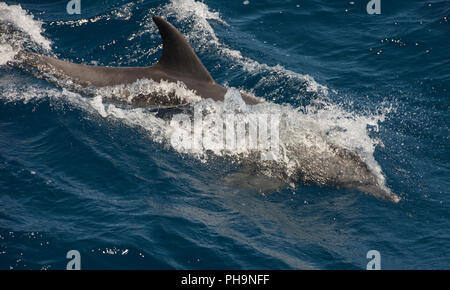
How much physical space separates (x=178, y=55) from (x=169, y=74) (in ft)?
1.52

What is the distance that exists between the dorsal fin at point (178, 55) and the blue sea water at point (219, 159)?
133cm

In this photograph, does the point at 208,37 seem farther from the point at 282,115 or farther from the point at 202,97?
the point at 282,115

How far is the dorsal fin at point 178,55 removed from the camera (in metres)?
11.1

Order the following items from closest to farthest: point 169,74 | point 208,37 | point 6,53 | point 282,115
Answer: point 282,115
point 169,74
point 6,53
point 208,37

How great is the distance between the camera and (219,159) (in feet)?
33.1

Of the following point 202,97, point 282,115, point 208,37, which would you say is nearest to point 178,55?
point 202,97

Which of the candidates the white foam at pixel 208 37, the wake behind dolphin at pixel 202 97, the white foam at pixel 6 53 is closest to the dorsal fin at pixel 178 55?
the wake behind dolphin at pixel 202 97

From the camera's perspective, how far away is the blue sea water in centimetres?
802

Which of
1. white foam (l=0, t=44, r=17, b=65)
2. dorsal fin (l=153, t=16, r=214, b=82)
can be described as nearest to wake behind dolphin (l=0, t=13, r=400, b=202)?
dorsal fin (l=153, t=16, r=214, b=82)

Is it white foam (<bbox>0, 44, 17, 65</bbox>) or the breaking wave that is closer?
the breaking wave

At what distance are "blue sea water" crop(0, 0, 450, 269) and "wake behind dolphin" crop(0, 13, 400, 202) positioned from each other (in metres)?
0.27

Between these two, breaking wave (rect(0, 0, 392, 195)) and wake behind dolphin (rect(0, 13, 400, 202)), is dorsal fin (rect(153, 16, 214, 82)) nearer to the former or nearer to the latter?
wake behind dolphin (rect(0, 13, 400, 202))

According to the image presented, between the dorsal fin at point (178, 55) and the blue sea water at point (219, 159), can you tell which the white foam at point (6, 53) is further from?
the dorsal fin at point (178, 55)
